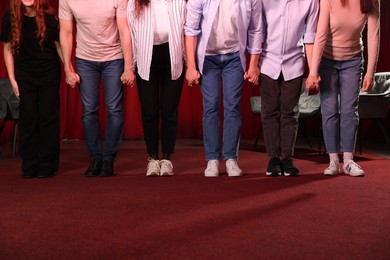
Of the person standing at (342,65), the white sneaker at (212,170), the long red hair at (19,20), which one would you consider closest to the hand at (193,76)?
the white sneaker at (212,170)

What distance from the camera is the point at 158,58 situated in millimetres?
3188

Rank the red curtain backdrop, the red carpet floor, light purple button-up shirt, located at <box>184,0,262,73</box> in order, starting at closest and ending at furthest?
the red carpet floor < light purple button-up shirt, located at <box>184,0,262,73</box> < the red curtain backdrop

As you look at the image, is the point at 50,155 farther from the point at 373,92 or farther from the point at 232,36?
the point at 373,92

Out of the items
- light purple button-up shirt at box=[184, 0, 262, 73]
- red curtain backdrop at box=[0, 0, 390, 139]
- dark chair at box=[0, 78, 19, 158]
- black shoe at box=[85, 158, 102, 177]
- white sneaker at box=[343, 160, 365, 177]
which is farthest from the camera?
red curtain backdrop at box=[0, 0, 390, 139]

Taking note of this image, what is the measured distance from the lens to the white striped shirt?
10.3 feet

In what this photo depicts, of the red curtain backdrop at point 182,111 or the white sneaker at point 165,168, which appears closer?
the white sneaker at point 165,168

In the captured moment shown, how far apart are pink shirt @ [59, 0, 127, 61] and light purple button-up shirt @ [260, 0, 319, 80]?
765 mm

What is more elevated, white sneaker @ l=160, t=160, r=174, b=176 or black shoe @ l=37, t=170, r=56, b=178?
white sneaker @ l=160, t=160, r=174, b=176

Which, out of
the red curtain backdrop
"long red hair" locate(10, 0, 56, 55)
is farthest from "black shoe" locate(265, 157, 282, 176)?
the red curtain backdrop

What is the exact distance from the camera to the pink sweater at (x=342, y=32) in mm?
3137

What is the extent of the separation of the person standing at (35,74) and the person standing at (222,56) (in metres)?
0.74

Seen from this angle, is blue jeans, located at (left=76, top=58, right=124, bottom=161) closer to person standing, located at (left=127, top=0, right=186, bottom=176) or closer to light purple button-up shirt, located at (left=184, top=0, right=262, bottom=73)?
person standing, located at (left=127, top=0, right=186, bottom=176)

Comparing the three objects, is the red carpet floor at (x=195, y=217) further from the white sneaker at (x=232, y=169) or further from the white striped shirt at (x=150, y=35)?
the white striped shirt at (x=150, y=35)

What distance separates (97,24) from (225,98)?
2.52 feet
